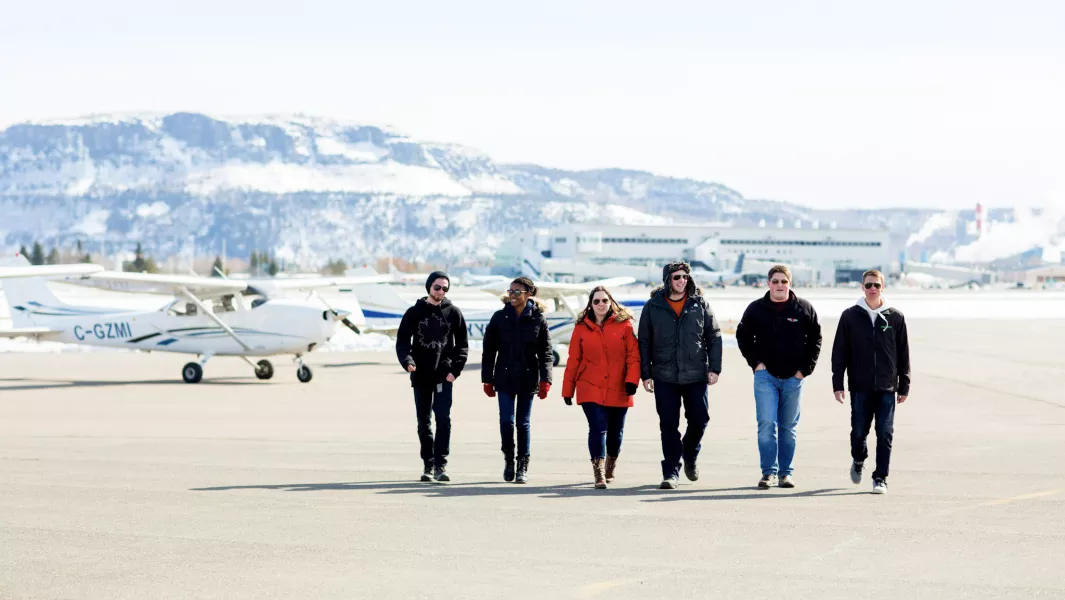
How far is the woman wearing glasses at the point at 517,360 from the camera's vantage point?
33.3 ft

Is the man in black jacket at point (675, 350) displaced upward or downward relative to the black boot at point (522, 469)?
upward

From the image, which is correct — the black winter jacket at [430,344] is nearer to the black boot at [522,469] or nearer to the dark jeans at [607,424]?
the black boot at [522,469]

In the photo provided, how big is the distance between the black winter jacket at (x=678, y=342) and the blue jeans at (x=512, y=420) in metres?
0.97

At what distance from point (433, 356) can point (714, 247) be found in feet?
554

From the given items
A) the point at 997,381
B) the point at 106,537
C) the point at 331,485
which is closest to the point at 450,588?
the point at 106,537

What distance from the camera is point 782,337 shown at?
9820 mm

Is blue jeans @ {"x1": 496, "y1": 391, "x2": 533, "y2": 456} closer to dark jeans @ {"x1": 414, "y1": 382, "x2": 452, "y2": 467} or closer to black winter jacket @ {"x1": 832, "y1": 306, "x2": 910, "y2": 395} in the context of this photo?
dark jeans @ {"x1": 414, "y1": 382, "x2": 452, "y2": 467}

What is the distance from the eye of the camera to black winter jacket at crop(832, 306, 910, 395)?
968cm

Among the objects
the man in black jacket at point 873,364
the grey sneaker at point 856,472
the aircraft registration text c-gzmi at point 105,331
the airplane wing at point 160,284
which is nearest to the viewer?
the man in black jacket at point 873,364

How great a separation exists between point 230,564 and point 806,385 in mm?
15175

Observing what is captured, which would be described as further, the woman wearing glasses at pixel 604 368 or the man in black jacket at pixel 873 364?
the woman wearing glasses at pixel 604 368

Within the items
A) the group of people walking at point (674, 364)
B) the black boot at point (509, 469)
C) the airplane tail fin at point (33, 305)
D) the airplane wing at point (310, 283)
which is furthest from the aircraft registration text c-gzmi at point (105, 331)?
the black boot at point (509, 469)

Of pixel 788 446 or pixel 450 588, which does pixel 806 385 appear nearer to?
pixel 788 446

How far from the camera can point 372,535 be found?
7828 mm
